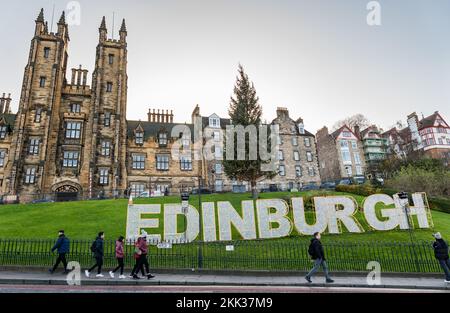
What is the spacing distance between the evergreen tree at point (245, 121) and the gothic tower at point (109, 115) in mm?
16722

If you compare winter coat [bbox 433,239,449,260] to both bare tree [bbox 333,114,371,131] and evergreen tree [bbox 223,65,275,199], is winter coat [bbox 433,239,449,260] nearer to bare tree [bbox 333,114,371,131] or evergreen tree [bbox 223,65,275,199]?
evergreen tree [bbox 223,65,275,199]

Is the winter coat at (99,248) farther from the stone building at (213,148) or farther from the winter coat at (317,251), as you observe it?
the stone building at (213,148)

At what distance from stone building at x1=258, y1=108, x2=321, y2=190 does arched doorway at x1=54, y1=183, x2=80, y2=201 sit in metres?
30.4

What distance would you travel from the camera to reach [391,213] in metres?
21.2

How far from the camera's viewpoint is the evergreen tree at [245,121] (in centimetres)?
3038

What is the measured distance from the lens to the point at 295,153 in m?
52.4

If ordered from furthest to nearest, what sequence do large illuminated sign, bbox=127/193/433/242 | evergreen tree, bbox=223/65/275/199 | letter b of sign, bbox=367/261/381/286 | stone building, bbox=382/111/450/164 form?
1. stone building, bbox=382/111/450/164
2. evergreen tree, bbox=223/65/275/199
3. large illuminated sign, bbox=127/193/433/242
4. letter b of sign, bbox=367/261/381/286

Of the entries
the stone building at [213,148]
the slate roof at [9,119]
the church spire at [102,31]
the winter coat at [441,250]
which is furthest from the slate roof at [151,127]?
the winter coat at [441,250]

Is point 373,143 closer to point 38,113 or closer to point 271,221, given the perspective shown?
point 271,221

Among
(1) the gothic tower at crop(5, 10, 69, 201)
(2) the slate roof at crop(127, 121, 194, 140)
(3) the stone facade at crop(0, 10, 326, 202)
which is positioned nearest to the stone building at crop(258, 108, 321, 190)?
(3) the stone facade at crop(0, 10, 326, 202)

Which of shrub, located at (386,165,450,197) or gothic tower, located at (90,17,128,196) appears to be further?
gothic tower, located at (90,17,128,196)

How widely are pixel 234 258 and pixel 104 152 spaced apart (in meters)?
32.1

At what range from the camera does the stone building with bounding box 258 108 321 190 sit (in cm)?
5053
